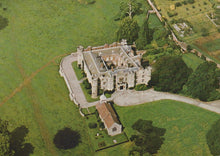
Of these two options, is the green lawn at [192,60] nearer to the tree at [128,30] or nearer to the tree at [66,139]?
the tree at [128,30]

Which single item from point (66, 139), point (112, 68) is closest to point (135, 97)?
point (112, 68)

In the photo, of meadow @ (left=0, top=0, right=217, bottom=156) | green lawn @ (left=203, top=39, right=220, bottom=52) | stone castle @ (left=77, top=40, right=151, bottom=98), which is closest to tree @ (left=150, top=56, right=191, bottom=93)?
stone castle @ (left=77, top=40, right=151, bottom=98)

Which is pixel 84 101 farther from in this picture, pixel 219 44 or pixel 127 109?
pixel 219 44

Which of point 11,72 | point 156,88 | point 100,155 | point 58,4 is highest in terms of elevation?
point 58,4

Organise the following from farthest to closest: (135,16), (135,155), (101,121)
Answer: (135,16), (101,121), (135,155)

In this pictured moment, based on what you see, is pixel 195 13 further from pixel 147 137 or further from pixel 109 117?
pixel 147 137

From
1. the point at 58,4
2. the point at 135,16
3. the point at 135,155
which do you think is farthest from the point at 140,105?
the point at 58,4

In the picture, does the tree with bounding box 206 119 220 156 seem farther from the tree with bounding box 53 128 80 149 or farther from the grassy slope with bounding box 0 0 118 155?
the tree with bounding box 53 128 80 149
